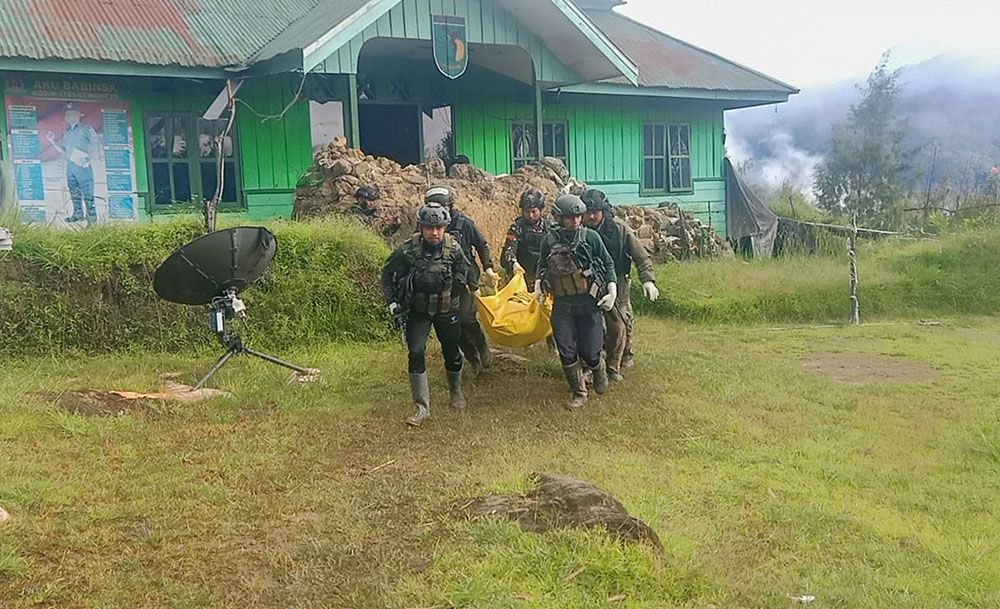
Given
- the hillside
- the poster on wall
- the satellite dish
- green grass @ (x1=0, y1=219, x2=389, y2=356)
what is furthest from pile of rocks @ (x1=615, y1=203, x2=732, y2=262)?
the hillside

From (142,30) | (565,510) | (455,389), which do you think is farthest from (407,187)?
(565,510)

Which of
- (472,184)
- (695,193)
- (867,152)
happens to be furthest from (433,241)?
(867,152)

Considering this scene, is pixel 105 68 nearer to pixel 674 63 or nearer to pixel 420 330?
pixel 420 330

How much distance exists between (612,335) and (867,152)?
53.2ft

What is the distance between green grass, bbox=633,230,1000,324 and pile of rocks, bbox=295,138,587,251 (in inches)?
82.9

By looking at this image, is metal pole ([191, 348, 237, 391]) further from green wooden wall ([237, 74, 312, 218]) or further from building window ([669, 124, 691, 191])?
building window ([669, 124, 691, 191])

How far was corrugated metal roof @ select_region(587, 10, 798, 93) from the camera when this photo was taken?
17.1 metres

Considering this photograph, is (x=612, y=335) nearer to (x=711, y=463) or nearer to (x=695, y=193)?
(x=711, y=463)

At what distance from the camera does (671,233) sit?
16109 millimetres

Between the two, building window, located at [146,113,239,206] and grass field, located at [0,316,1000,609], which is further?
building window, located at [146,113,239,206]

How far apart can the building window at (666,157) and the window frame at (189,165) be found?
8.00 meters

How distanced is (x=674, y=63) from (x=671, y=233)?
3.95 metres

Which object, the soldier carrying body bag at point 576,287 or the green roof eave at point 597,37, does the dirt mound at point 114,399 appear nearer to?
the soldier carrying body bag at point 576,287

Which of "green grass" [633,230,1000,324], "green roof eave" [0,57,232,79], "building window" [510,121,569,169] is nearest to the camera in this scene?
"green roof eave" [0,57,232,79]
